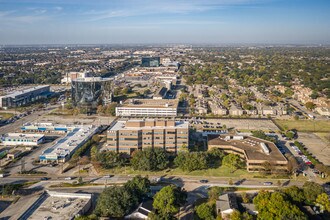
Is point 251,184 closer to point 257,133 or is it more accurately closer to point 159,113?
point 257,133

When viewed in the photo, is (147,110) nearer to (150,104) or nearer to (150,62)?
(150,104)

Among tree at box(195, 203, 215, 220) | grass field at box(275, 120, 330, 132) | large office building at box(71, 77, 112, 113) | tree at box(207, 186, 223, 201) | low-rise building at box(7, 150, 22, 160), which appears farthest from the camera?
large office building at box(71, 77, 112, 113)

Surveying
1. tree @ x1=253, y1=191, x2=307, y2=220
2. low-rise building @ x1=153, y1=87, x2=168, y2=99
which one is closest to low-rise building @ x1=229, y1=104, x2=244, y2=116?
low-rise building @ x1=153, y1=87, x2=168, y2=99

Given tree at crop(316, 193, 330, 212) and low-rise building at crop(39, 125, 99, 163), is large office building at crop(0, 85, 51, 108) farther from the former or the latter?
tree at crop(316, 193, 330, 212)

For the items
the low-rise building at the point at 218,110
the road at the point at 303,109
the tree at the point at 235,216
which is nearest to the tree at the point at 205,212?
the tree at the point at 235,216

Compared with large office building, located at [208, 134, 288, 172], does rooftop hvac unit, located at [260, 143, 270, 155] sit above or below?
above

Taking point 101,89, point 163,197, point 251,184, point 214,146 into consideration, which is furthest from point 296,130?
point 101,89

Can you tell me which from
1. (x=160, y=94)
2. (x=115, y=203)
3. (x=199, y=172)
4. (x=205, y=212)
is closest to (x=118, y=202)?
(x=115, y=203)

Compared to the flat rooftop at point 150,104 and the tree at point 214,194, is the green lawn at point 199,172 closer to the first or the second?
the tree at point 214,194
